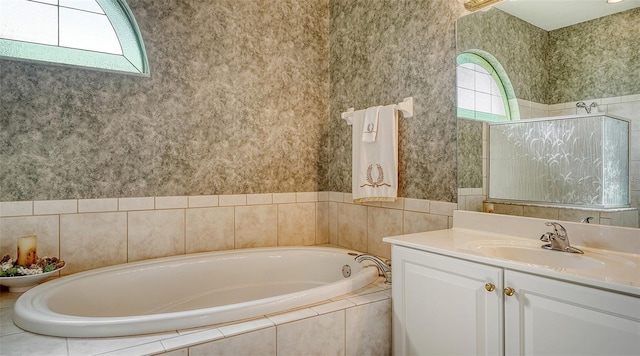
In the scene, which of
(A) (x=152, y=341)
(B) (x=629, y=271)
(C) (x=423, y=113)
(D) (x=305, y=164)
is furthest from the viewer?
(D) (x=305, y=164)

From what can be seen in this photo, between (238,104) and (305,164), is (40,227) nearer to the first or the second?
(238,104)

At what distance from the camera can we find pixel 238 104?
2.60 metres

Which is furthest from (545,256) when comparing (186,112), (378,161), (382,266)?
(186,112)

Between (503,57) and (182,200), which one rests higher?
(503,57)

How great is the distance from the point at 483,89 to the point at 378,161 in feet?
2.49

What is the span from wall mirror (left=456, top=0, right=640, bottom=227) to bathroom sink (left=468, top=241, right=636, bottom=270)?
0.19 m

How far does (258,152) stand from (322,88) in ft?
2.59

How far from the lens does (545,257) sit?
1.48 meters

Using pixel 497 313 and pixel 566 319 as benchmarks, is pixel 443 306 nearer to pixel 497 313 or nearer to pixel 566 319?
pixel 497 313

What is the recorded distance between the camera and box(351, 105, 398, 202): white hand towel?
230cm

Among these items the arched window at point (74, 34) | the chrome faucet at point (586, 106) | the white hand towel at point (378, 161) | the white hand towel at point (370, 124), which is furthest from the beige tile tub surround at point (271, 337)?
the arched window at point (74, 34)

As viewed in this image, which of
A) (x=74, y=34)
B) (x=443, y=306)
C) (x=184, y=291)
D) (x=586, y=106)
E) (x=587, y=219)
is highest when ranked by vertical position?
(x=74, y=34)

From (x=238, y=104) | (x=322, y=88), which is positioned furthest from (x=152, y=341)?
(x=322, y=88)

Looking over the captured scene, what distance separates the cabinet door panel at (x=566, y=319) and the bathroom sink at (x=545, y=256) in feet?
0.45
